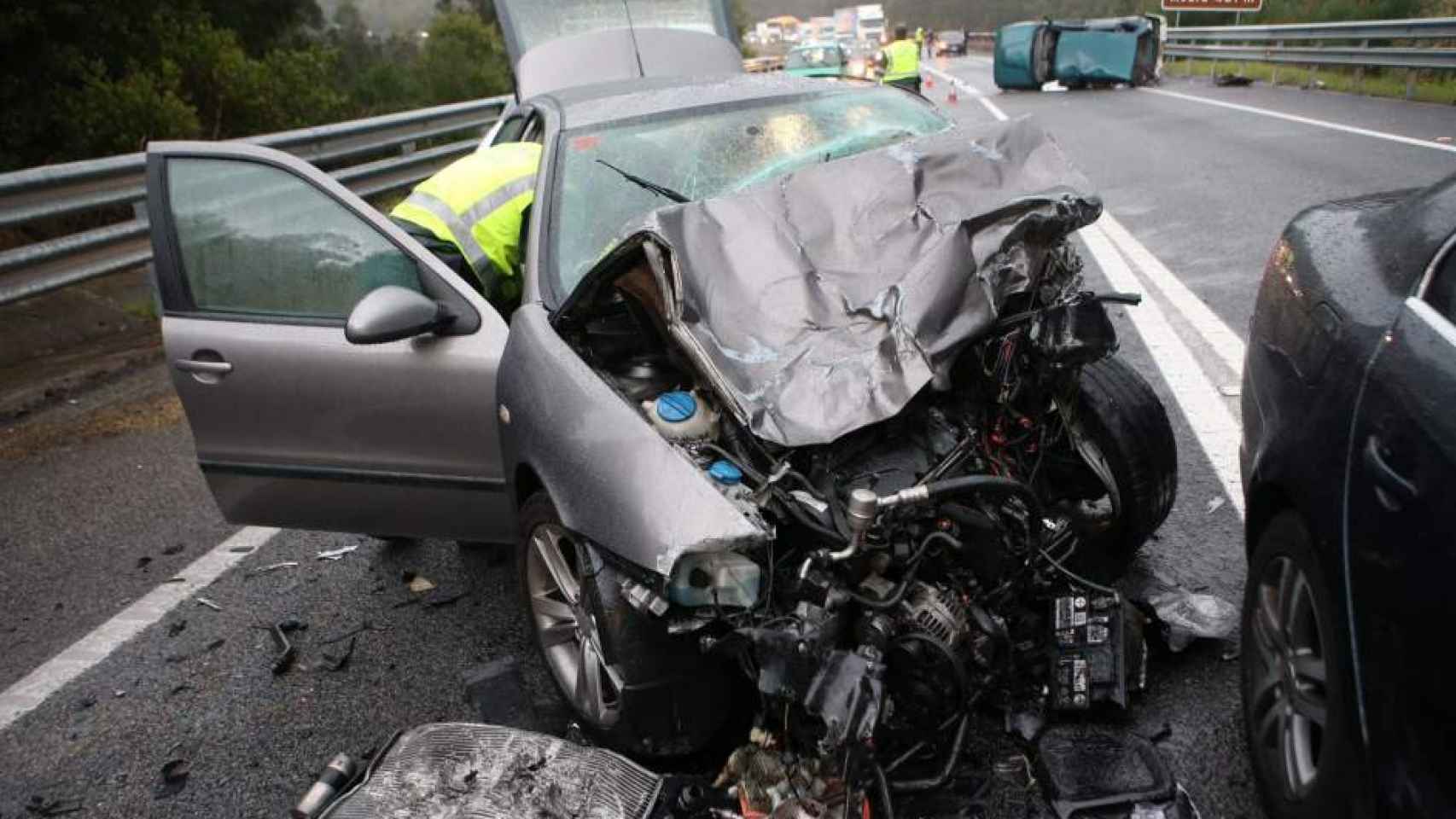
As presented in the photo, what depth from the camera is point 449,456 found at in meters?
3.34

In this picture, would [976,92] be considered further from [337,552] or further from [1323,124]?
[337,552]

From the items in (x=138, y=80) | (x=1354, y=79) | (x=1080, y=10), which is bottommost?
(x=1354, y=79)

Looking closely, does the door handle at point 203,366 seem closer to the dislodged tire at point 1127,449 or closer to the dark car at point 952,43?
the dislodged tire at point 1127,449

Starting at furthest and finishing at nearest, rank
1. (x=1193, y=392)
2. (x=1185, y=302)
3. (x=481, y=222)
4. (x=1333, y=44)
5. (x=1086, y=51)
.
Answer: (x=1086, y=51) → (x=1333, y=44) → (x=1185, y=302) → (x=1193, y=392) → (x=481, y=222)

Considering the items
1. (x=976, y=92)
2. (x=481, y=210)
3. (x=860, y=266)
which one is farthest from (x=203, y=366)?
(x=976, y=92)

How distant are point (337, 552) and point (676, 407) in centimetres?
218

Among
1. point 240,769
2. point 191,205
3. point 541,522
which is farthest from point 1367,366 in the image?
point 191,205

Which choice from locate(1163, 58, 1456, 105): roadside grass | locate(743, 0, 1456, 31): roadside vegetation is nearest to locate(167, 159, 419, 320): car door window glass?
locate(1163, 58, 1456, 105): roadside grass

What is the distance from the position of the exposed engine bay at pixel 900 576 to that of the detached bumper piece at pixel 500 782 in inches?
10.0

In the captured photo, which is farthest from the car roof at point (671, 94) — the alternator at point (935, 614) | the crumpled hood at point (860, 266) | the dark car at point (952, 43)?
the dark car at point (952, 43)

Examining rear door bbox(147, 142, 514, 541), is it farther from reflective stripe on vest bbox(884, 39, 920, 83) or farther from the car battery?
reflective stripe on vest bbox(884, 39, 920, 83)

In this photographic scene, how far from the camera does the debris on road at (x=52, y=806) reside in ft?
9.18

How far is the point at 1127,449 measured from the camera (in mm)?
2951

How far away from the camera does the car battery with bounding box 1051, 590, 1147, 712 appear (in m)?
2.59
